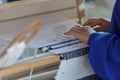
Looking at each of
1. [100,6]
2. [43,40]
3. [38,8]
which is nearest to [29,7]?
[38,8]

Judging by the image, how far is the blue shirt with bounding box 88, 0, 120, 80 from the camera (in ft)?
2.84

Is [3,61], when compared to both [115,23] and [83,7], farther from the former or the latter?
[83,7]

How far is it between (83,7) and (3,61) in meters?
0.57

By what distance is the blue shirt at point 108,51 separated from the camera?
865mm

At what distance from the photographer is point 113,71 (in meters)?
0.91

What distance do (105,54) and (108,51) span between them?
15 millimetres

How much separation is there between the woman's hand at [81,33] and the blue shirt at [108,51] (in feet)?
0.08

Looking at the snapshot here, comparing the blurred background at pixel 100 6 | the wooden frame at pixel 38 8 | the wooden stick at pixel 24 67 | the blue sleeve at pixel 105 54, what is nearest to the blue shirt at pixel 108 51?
the blue sleeve at pixel 105 54

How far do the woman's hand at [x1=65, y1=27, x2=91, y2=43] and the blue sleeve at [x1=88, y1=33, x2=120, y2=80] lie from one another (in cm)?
2

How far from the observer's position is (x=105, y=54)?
0.88 m

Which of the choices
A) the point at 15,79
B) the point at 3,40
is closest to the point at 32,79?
the point at 15,79

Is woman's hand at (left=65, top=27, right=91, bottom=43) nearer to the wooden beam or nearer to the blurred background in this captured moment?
the wooden beam

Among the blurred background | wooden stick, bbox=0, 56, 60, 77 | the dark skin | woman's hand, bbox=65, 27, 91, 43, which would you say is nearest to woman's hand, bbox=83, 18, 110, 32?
the dark skin

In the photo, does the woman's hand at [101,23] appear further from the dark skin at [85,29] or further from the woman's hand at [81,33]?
the woman's hand at [81,33]
